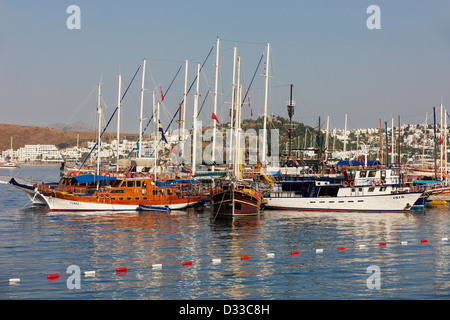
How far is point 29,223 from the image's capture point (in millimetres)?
51594

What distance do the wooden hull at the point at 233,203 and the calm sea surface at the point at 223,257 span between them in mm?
1561

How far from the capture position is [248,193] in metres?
57.7

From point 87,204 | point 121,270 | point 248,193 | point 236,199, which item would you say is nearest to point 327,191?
point 248,193

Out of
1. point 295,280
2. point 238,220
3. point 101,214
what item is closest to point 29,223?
point 101,214

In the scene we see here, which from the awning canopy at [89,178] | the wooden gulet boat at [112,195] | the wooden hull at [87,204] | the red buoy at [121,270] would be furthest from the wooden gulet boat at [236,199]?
the red buoy at [121,270]

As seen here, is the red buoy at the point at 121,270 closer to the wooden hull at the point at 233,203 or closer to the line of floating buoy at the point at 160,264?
the line of floating buoy at the point at 160,264

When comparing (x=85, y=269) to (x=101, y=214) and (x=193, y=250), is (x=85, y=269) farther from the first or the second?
(x=101, y=214)

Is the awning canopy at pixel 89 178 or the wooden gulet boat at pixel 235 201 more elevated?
the awning canopy at pixel 89 178

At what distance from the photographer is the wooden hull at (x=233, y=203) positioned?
56719mm

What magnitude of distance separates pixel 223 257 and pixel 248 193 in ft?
75.5

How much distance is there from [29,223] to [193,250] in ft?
69.8

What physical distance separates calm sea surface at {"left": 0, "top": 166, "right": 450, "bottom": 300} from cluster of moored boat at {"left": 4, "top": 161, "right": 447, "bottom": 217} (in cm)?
404

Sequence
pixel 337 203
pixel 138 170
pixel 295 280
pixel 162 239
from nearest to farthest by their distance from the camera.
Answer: pixel 295 280 → pixel 162 239 → pixel 337 203 → pixel 138 170

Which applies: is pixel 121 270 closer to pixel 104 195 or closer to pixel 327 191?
pixel 104 195
